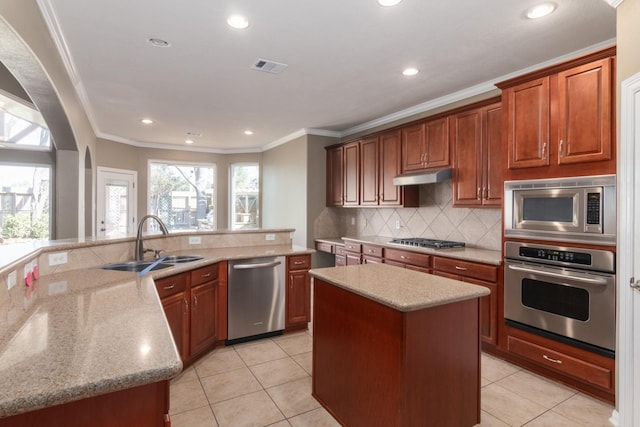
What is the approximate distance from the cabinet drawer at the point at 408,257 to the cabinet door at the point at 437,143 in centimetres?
106

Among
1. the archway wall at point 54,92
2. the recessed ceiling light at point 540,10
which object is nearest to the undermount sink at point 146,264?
the archway wall at point 54,92

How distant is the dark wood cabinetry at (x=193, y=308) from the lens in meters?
2.54

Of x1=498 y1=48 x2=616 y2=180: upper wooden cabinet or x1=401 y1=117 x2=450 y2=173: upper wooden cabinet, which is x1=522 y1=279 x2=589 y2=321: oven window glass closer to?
x1=498 y1=48 x2=616 y2=180: upper wooden cabinet

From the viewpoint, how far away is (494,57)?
2971 millimetres

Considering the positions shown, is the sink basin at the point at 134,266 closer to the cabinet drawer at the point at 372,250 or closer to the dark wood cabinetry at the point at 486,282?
the cabinet drawer at the point at 372,250

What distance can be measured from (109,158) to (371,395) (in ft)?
21.1

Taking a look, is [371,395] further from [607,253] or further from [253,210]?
[253,210]

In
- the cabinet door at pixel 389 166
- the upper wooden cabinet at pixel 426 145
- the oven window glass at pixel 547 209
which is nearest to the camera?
the oven window glass at pixel 547 209

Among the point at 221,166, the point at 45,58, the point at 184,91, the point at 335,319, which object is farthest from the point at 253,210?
the point at 335,319

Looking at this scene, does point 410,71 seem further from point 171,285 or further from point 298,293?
point 171,285

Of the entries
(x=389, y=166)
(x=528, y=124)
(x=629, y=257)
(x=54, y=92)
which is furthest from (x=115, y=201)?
(x=629, y=257)

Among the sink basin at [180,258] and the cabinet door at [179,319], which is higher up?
the sink basin at [180,258]

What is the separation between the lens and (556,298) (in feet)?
8.22

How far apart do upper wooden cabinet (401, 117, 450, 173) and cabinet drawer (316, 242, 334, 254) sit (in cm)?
178
